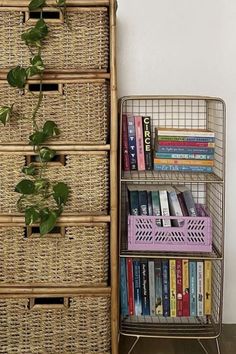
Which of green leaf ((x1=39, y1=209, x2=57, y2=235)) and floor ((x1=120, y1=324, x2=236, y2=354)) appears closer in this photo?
green leaf ((x1=39, y1=209, x2=57, y2=235))

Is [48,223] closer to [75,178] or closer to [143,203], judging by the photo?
[75,178]

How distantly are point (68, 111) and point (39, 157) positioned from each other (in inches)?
8.8

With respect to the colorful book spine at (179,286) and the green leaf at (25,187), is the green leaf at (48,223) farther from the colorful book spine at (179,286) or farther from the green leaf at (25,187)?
the colorful book spine at (179,286)

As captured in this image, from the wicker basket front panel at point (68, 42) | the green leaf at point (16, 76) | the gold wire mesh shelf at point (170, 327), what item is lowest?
the gold wire mesh shelf at point (170, 327)

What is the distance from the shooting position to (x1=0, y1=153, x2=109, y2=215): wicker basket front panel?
6.01 feet

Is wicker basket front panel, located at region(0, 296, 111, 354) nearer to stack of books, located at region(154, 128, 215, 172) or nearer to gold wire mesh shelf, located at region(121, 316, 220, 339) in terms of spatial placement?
gold wire mesh shelf, located at region(121, 316, 220, 339)

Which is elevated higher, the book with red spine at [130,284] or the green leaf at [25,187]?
the green leaf at [25,187]

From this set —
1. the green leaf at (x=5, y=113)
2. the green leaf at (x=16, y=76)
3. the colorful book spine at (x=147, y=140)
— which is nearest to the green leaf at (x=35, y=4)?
the green leaf at (x=16, y=76)

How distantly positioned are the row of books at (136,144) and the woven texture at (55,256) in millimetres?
345

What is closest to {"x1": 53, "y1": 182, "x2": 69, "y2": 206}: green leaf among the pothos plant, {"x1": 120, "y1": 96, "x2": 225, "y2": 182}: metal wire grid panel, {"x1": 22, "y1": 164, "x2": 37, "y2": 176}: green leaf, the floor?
the pothos plant

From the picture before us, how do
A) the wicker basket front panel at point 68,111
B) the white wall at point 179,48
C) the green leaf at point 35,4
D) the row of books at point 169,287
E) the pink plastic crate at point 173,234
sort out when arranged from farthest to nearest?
the white wall at point 179,48 < the row of books at point 169,287 < the pink plastic crate at point 173,234 < the wicker basket front panel at point 68,111 < the green leaf at point 35,4

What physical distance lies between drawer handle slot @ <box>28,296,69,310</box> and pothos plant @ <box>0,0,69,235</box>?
1.10 feet

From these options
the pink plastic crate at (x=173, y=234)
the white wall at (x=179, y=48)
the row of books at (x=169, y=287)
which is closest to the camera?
the pink plastic crate at (x=173, y=234)

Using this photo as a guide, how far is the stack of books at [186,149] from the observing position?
1.99 metres
